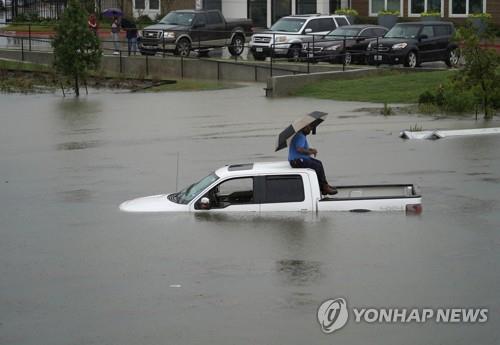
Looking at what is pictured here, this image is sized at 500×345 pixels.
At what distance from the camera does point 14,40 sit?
56.2 meters

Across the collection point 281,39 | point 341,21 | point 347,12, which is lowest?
point 281,39

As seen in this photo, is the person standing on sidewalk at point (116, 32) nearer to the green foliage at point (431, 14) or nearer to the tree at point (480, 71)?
the green foliage at point (431, 14)

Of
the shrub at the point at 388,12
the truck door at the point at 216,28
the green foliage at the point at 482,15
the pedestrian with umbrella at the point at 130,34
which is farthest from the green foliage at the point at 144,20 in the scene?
the green foliage at the point at 482,15

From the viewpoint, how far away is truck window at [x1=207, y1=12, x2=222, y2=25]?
47.5m

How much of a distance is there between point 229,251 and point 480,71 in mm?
16385

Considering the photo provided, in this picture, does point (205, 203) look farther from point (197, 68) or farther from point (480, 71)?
point (197, 68)

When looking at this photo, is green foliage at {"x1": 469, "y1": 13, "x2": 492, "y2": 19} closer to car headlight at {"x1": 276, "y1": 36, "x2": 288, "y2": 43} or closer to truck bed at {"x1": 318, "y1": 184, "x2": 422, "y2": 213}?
car headlight at {"x1": 276, "y1": 36, "x2": 288, "y2": 43}

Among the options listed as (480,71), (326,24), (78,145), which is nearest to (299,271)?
(78,145)

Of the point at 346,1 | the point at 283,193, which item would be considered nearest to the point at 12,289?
the point at 283,193

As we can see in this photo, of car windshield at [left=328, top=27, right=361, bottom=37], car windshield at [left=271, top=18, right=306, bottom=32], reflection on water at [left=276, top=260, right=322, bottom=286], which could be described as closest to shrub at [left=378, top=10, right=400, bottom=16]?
car windshield at [left=271, top=18, right=306, bottom=32]

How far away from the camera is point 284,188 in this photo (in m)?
17.0

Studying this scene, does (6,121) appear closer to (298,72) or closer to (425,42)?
(298,72)

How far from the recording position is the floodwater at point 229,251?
40.1 feet

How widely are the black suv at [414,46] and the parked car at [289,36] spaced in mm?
3397
